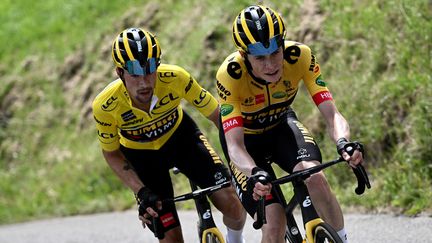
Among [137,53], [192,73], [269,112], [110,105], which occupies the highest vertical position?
[137,53]

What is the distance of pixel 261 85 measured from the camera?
615 cm

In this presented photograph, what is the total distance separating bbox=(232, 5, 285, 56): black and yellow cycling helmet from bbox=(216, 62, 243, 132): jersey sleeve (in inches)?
11.1

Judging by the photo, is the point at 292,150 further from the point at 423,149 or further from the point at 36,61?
the point at 36,61

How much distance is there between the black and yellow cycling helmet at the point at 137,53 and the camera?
6.54m

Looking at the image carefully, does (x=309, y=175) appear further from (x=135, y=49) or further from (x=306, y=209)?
(x=135, y=49)

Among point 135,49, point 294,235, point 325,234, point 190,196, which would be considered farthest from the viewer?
point 135,49

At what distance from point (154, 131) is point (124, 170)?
0.50 metres

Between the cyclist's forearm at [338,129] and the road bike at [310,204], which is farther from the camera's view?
the cyclist's forearm at [338,129]

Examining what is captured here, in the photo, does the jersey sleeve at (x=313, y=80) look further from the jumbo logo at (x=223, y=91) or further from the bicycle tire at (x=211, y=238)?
the bicycle tire at (x=211, y=238)

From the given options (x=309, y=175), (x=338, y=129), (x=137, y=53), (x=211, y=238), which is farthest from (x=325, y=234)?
(x=137, y=53)

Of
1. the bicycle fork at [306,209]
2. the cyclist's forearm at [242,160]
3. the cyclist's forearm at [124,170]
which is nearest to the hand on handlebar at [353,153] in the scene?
the bicycle fork at [306,209]

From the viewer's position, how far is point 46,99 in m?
20.2

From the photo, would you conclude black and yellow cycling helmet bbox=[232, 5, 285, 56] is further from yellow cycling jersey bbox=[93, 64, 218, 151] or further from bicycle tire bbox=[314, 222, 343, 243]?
yellow cycling jersey bbox=[93, 64, 218, 151]

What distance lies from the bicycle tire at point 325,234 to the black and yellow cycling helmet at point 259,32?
1.21m
